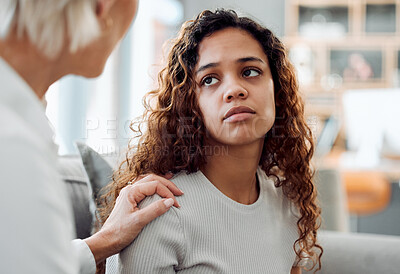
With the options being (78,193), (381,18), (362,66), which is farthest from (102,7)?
(381,18)

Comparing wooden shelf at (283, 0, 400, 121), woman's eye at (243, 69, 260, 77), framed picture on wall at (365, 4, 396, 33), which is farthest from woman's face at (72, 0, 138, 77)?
framed picture on wall at (365, 4, 396, 33)

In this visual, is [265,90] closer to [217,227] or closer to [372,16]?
[217,227]

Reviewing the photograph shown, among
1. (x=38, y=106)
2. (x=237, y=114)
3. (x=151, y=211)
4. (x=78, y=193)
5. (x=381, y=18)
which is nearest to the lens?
(x=38, y=106)

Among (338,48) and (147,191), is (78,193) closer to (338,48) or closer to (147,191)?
(147,191)

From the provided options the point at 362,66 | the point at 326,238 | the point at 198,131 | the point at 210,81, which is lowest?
the point at 326,238

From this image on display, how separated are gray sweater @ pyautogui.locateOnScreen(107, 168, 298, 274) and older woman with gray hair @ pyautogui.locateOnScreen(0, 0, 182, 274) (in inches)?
13.6

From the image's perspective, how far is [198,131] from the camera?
1069mm

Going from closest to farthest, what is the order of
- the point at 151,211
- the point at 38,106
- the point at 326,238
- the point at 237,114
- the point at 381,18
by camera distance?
the point at 38,106
the point at 151,211
the point at 237,114
the point at 326,238
the point at 381,18

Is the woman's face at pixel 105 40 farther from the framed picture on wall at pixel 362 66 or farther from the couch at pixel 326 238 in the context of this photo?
the framed picture on wall at pixel 362 66

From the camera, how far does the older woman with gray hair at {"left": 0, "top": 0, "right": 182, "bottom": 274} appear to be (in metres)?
0.44

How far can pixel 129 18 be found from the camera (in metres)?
0.68

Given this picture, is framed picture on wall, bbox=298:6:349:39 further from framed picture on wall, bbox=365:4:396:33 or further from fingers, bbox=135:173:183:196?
fingers, bbox=135:173:183:196

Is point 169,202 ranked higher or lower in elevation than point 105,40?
lower

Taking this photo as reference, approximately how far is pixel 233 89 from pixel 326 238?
69 centimetres
